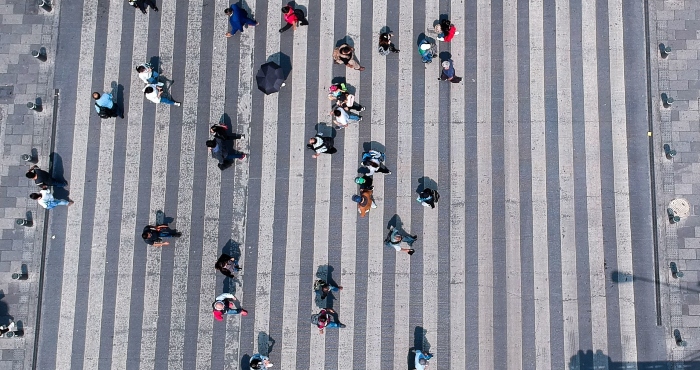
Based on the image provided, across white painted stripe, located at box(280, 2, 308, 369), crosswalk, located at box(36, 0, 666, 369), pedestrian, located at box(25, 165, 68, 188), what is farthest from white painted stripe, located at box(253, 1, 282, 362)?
pedestrian, located at box(25, 165, 68, 188)

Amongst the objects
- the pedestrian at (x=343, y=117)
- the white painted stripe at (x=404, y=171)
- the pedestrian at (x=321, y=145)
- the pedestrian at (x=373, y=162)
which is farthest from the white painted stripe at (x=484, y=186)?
the pedestrian at (x=321, y=145)

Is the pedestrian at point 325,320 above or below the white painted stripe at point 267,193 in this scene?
below

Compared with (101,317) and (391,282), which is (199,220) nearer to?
(101,317)

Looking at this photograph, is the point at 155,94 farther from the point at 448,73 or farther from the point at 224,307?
the point at 448,73

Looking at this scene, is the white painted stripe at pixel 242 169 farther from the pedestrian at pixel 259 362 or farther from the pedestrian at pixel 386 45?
the pedestrian at pixel 386 45

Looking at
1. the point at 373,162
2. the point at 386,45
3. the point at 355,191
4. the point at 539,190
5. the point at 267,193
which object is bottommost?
the point at 267,193

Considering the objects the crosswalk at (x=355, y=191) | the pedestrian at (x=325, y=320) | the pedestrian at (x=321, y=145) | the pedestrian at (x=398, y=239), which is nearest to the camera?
the pedestrian at (x=325, y=320)

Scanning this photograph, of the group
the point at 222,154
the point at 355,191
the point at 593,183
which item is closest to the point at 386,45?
Answer: the point at 355,191
